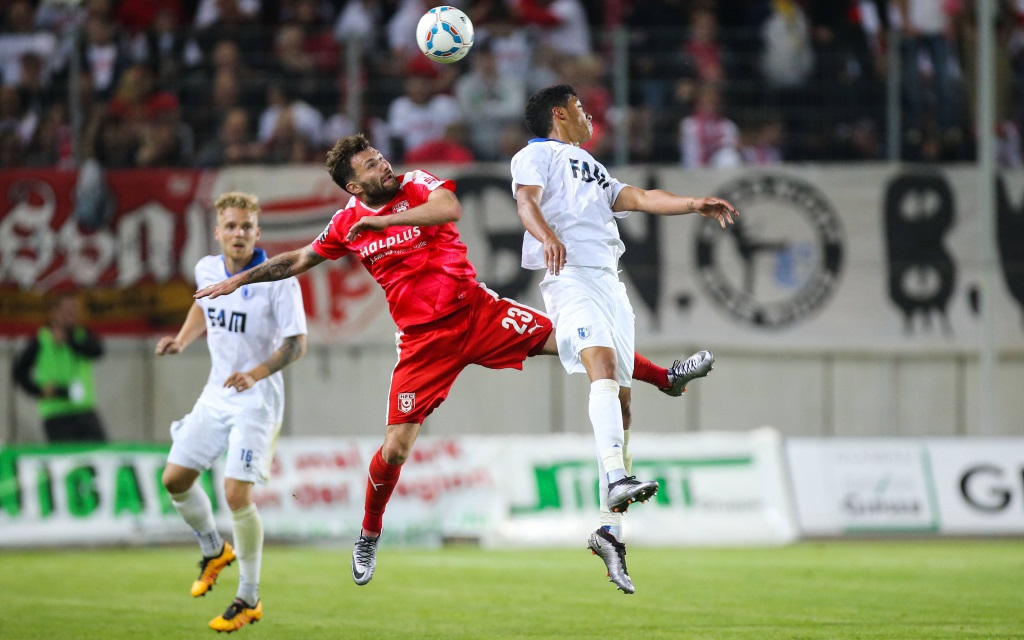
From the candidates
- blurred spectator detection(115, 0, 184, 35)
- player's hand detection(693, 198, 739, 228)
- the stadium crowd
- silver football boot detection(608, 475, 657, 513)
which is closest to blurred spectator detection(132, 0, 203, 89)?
the stadium crowd

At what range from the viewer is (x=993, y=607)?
10195 millimetres

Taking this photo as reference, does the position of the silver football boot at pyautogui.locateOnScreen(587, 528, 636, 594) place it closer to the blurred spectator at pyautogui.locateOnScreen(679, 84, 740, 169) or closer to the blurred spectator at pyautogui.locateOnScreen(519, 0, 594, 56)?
the blurred spectator at pyautogui.locateOnScreen(679, 84, 740, 169)

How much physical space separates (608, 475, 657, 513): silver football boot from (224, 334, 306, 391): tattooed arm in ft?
8.95

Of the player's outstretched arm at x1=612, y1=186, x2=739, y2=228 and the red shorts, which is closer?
the player's outstretched arm at x1=612, y1=186, x2=739, y2=228

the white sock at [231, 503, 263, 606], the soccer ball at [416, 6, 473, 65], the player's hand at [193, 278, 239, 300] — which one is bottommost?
the white sock at [231, 503, 263, 606]

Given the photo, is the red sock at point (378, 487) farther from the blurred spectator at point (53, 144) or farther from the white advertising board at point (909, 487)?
the blurred spectator at point (53, 144)

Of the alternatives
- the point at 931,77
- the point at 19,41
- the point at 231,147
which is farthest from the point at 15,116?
the point at 931,77

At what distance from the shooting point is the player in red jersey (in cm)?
877

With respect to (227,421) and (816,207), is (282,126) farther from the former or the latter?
(227,421)

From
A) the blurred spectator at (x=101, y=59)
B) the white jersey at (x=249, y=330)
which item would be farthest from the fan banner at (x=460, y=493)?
the white jersey at (x=249, y=330)

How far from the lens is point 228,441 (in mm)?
10078

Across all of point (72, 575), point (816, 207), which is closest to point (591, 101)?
point (816, 207)

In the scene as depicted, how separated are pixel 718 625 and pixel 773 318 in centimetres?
835

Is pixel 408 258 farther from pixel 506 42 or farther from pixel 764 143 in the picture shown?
pixel 764 143
